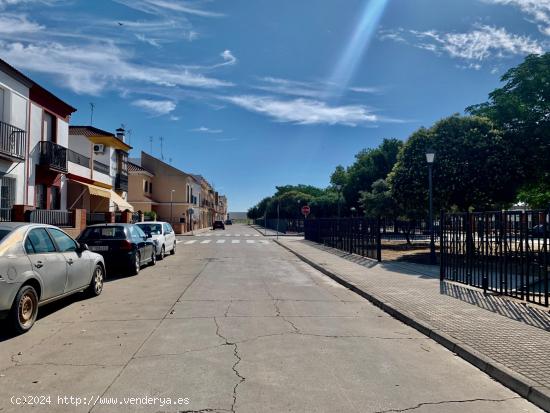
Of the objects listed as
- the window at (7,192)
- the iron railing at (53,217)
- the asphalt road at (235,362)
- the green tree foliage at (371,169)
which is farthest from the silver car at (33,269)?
the green tree foliage at (371,169)

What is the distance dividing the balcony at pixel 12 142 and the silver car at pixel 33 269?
10.2m

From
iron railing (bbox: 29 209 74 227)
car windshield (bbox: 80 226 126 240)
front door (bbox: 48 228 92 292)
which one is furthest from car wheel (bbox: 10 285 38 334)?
iron railing (bbox: 29 209 74 227)

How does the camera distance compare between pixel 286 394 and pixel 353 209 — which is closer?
pixel 286 394

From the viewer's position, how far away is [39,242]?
24.6 ft

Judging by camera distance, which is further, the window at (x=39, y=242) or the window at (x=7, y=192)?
the window at (x=7, y=192)

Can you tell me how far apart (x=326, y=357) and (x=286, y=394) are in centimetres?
134

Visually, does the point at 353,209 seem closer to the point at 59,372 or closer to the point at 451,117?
the point at 451,117

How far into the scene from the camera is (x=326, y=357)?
5656 mm

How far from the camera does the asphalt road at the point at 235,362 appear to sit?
4.28m

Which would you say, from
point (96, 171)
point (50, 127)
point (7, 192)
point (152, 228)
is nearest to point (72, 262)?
point (7, 192)

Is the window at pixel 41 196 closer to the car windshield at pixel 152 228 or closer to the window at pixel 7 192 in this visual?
the window at pixel 7 192

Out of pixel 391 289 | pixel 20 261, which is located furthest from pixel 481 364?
pixel 20 261

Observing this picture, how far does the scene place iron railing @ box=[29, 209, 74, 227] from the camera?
1764cm

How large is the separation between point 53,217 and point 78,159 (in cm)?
759
